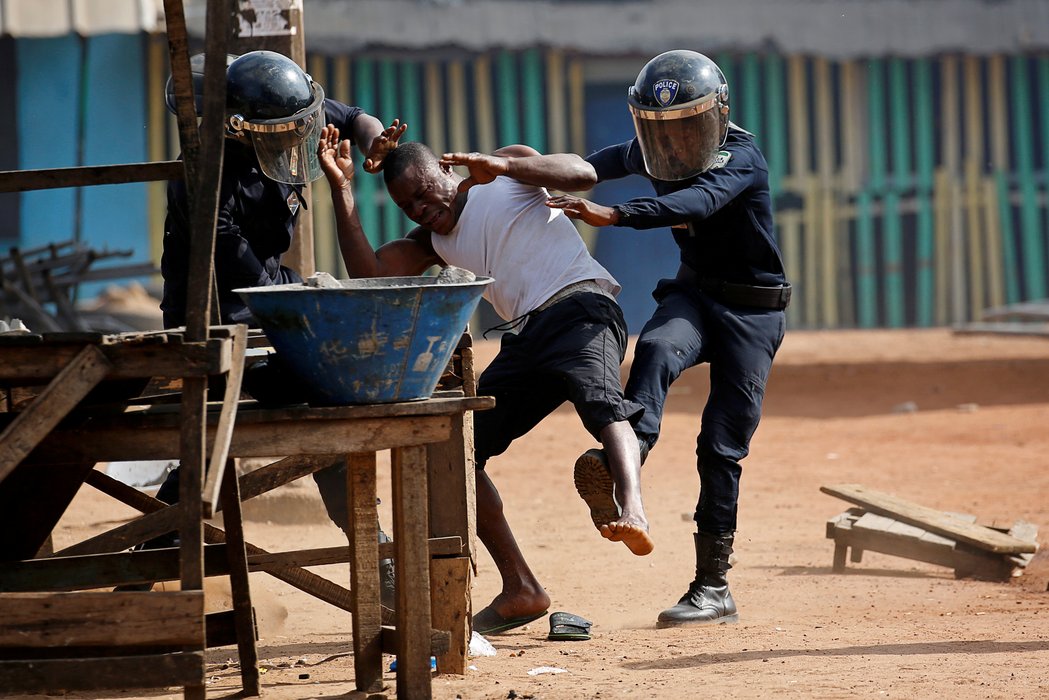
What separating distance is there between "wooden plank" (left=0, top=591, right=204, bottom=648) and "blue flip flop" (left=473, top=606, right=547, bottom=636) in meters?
1.88

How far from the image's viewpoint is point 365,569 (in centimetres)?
388

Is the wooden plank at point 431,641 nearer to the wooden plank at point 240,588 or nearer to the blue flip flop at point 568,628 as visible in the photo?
the wooden plank at point 240,588

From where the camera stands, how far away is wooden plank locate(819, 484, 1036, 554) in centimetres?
576

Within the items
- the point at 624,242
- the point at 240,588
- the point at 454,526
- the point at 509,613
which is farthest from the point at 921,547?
the point at 624,242

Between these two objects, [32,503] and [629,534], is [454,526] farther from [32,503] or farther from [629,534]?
[32,503]

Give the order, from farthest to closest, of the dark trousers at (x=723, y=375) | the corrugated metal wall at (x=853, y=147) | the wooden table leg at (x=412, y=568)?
1. the corrugated metal wall at (x=853, y=147)
2. the dark trousers at (x=723, y=375)
3. the wooden table leg at (x=412, y=568)

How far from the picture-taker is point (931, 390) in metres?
11.7

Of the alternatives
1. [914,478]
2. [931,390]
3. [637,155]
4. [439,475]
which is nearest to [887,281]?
[931,390]

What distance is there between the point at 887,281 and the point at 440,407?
13.6 meters

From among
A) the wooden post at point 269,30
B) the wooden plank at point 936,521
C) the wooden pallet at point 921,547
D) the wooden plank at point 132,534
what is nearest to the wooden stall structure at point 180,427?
the wooden plank at point 132,534

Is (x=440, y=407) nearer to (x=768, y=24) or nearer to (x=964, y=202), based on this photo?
(x=768, y=24)

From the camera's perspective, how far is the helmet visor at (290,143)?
4648 millimetres

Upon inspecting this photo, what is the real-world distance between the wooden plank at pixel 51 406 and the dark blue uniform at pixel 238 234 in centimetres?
159

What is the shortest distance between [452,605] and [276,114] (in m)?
1.80
